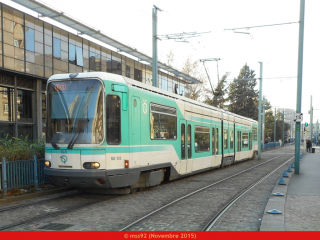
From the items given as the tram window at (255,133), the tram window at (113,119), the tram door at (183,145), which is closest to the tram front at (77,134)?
the tram window at (113,119)

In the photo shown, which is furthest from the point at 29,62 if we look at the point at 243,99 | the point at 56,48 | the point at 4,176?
the point at 243,99

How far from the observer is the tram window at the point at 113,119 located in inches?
348

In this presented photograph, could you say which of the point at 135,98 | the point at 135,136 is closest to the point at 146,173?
the point at 135,136

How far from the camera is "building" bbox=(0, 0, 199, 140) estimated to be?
23734mm

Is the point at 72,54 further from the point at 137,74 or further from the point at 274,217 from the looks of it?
the point at 274,217

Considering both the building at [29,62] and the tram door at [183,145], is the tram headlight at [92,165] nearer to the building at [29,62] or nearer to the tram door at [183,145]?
the tram door at [183,145]

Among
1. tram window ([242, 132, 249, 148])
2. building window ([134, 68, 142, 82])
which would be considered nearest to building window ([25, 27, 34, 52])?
building window ([134, 68, 142, 82])

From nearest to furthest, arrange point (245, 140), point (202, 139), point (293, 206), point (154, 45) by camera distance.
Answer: point (293, 206) → point (202, 139) → point (154, 45) → point (245, 140)

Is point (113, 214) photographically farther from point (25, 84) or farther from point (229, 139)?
point (25, 84)

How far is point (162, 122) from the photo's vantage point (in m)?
11.3

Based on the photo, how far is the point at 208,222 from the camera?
6.82 m

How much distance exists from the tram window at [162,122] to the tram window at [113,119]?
1.74 meters

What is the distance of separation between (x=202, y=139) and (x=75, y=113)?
7.47 metres

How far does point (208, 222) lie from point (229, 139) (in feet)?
43.8
